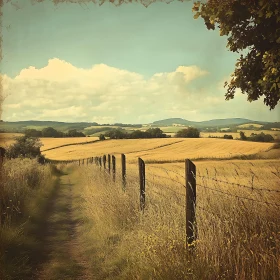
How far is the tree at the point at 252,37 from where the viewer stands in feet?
18.0

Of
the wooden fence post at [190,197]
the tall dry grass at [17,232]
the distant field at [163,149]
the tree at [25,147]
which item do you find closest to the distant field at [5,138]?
the tall dry grass at [17,232]

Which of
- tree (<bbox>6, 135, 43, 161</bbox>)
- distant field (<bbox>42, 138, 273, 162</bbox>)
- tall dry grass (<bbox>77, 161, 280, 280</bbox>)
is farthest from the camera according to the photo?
distant field (<bbox>42, 138, 273, 162</bbox>)

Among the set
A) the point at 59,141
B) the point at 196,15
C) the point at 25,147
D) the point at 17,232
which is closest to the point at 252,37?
the point at 196,15

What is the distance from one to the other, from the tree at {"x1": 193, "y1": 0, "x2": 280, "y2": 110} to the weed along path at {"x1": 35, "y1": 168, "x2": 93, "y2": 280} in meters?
4.73

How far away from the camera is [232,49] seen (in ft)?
22.3

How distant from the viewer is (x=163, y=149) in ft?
144

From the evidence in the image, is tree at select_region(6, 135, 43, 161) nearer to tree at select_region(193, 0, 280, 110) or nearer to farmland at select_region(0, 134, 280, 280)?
farmland at select_region(0, 134, 280, 280)

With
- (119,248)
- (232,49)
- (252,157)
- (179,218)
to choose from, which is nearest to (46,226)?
(119,248)

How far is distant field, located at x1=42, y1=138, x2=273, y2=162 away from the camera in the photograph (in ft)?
117

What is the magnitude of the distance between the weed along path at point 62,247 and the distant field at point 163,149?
22.3 m

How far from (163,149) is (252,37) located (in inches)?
1476

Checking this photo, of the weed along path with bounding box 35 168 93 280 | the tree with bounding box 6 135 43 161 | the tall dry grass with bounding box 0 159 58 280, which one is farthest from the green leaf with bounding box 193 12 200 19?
the tree with bounding box 6 135 43 161

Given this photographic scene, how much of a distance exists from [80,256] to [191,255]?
2.80 meters

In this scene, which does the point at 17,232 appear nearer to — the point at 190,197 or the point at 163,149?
the point at 190,197
